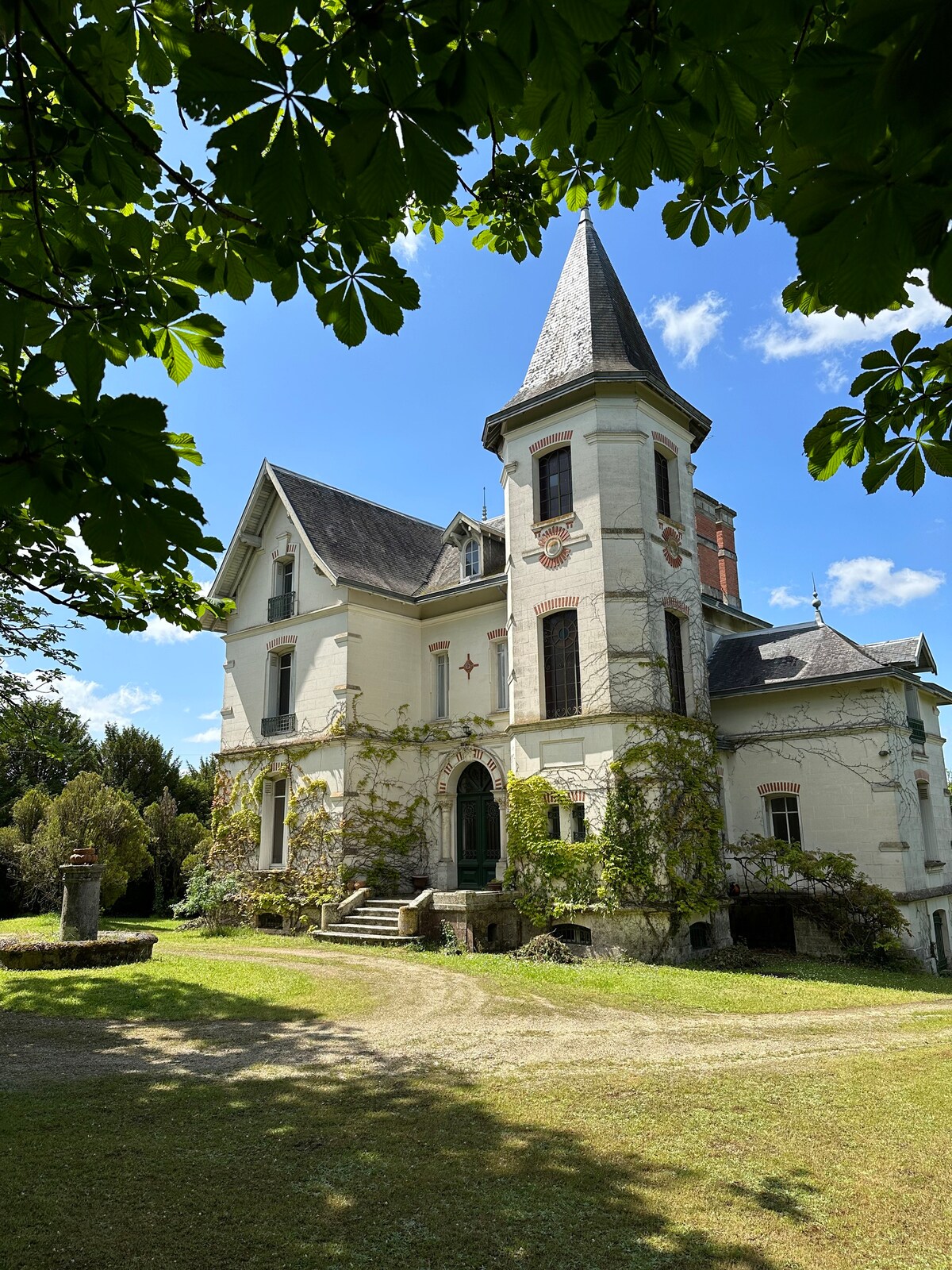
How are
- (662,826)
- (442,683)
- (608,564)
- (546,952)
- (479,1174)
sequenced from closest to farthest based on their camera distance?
1. (479,1174)
2. (546,952)
3. (662,826)
4. (608,564)
5. (442,683)

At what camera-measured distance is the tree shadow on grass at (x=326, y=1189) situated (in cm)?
379

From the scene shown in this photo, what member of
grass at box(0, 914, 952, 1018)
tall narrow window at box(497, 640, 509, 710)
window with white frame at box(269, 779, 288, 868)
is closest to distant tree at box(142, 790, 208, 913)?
window with white frame at box(269, 779, 288, 868)

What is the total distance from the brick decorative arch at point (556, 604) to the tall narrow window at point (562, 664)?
14cm

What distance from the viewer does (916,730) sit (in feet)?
56.2

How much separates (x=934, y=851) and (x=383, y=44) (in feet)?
63.4

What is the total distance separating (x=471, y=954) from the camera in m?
14.2

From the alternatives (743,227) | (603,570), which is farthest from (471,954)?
(743,227)

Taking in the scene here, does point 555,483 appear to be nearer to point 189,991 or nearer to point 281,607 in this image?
point 281,607

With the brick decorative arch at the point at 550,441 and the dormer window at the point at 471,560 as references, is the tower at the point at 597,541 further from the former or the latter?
the dormer window at the point at 471,560

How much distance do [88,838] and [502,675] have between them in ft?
39.4

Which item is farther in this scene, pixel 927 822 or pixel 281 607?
pixel 281 607

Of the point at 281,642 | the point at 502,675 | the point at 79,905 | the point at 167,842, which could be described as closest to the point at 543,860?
the point at 502,675

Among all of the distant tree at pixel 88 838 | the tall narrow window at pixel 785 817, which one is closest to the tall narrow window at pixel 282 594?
the distant tree at pixel 88 838

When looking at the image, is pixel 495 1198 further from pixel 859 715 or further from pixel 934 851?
pixel 934 851
